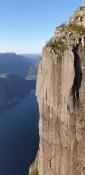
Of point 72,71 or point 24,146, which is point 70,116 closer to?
point 72,71

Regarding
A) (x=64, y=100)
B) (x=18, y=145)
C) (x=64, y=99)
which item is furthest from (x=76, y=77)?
(x=18, y=145)

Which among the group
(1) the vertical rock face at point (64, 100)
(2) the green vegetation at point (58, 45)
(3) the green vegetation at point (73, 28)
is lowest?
(1) the vertical rock face at point (64, 100)

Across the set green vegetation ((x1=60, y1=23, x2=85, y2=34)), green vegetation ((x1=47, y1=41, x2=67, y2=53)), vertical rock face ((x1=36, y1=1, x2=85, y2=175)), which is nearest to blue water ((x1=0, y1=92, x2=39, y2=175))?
vertical rock face ((x1=36, y1=1, x2=85, y2=175))

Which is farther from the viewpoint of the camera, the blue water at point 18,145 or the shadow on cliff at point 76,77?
the blue water at point 18,145

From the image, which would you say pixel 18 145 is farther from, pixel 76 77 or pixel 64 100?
pixel 76 77

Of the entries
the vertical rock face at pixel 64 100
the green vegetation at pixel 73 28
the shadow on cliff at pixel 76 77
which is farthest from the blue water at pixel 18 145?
the shadow on cliff at pixel 76 77

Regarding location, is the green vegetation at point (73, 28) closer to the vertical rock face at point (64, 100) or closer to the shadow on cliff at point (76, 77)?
the vertical rock face at point (64, 100)

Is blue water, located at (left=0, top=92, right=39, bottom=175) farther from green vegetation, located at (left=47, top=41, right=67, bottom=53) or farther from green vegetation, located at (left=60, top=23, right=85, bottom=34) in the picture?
green vegetation, located at (left=47, top=41, right=67, bottom=53)

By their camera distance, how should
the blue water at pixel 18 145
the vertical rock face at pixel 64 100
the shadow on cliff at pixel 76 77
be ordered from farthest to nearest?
the blue water at pixel 18 145, the vertical rock face at pixel 64 100, the shadow on cliff at pixel 76 77

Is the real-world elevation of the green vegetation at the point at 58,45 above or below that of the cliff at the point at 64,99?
above
